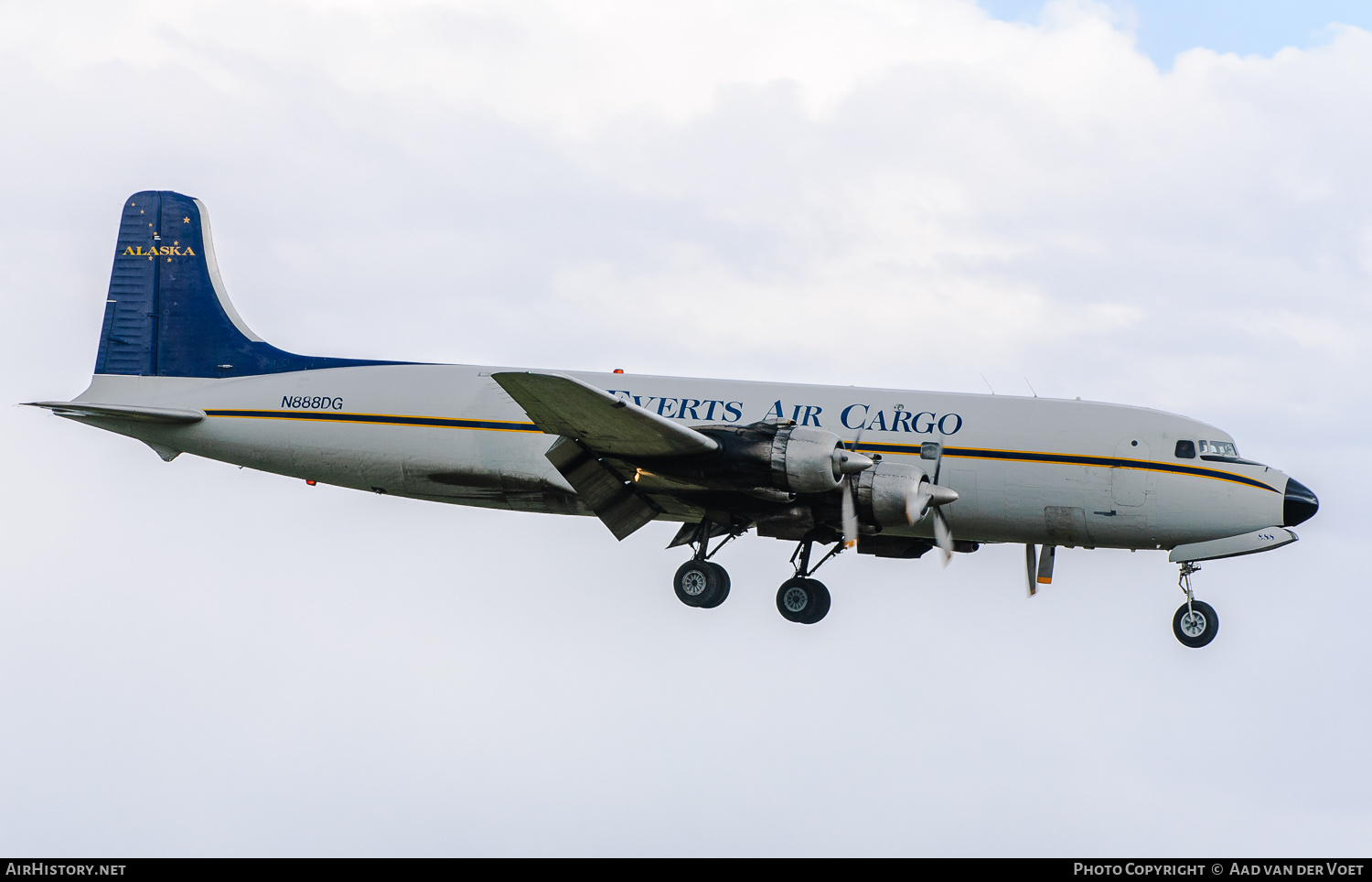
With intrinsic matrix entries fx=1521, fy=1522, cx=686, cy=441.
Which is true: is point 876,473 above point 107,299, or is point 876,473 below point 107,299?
below

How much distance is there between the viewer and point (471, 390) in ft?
88.8

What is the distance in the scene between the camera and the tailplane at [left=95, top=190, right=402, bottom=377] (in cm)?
2936

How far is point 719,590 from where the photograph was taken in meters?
25.5

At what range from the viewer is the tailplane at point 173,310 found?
29.4 meters

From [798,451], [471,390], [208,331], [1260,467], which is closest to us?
[798,451]

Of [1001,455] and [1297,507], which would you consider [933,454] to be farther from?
[1297,507]

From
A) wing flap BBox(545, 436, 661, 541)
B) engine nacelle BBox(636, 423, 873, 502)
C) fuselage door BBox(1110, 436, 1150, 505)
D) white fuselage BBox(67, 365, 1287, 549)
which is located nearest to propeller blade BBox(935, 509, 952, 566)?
white fuselage BBox(67, 365, 1287, 549)

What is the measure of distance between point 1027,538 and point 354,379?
12.4 metres

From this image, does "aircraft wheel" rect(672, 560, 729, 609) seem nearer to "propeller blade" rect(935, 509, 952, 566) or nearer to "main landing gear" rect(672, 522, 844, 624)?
"main landing gear" rect(672, 522, 844, 624)

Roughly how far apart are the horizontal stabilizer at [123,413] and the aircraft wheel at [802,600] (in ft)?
37.4

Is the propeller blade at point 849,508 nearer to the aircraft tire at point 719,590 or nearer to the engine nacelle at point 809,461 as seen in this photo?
the engine nacelle at point 809,461

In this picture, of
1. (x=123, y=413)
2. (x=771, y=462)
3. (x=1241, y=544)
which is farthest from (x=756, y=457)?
(x=123, y=413)
